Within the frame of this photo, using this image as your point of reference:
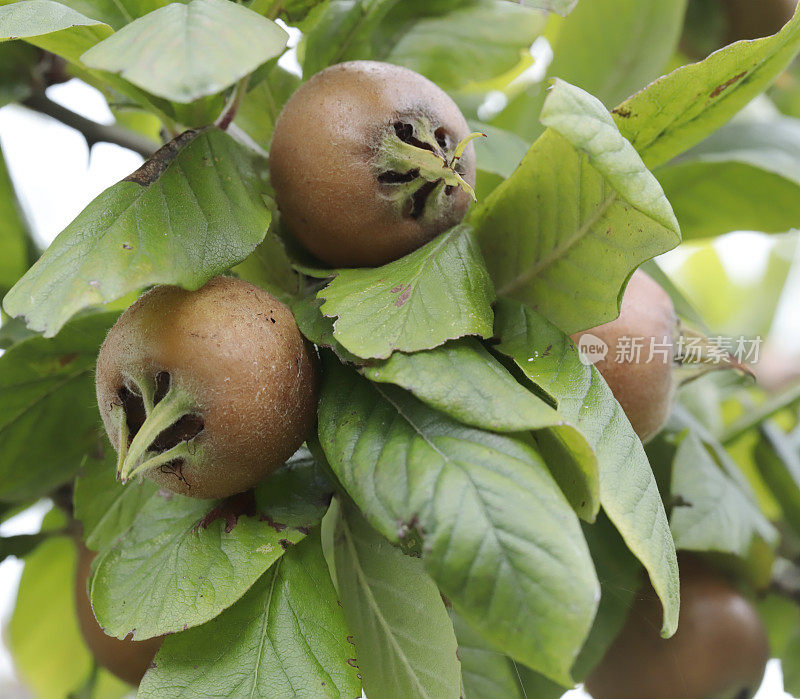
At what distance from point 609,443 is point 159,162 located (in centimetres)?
56

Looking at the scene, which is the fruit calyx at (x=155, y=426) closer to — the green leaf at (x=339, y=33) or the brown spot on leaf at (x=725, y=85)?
the green leaf at (x=339, y=33)

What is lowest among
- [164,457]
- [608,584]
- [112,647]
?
[112,647]

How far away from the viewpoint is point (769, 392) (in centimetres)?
253

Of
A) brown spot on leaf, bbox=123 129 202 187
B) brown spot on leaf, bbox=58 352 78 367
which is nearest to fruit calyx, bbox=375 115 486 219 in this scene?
brown spot on leaf, bbox=123 129 202 187

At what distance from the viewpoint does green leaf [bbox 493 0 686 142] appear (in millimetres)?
1571

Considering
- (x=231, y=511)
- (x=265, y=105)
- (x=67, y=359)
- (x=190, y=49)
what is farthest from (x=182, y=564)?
(x=265, y=105)

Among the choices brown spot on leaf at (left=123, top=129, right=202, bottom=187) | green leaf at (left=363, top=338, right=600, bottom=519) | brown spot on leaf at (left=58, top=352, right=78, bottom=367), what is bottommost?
brown spot on leaf at (left=58, top=352, right=78, bottom=367)

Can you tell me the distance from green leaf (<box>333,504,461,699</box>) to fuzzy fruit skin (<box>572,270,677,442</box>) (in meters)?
0.34

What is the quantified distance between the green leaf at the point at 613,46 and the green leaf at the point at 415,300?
0.77m

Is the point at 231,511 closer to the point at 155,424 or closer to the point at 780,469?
the point at 155,424

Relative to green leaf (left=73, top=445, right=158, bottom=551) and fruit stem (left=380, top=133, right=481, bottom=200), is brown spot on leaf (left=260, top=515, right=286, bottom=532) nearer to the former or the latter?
green leaf (left=73, top=445, right=158, bottom=551)

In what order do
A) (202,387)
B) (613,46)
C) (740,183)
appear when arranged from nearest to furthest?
(202,387), (740,183), (613,46)

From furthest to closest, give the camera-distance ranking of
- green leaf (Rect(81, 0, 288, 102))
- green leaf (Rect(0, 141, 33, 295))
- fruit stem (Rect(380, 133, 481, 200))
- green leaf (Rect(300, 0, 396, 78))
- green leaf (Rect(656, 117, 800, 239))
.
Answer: green leaf (Rect(0, 141, 33, 295))
green leaf (Rect(656, 117, 800, 239))
green leaf (Rect(300, 0, 396, 78))
fruit stem (Rect(380, 133, 481, 200))
green leaf (Rect(81, 0, 288, 102))

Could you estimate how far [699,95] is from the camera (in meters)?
0.93
